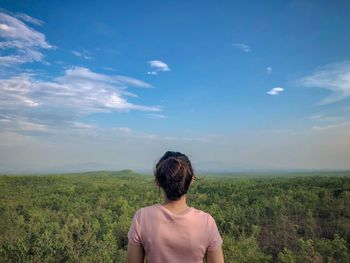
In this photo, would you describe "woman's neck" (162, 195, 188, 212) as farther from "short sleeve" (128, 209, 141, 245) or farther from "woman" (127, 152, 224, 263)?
"short sleeve" (128, 209, 141, 245)

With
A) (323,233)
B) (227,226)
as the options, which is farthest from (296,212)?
(227,226)

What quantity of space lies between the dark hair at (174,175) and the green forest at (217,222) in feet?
1.04

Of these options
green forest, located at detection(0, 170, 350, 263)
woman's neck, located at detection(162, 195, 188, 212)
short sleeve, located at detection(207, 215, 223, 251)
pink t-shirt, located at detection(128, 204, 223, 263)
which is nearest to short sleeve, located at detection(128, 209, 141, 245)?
pink t-shirt, located at detection(128, 204, 223, 263)

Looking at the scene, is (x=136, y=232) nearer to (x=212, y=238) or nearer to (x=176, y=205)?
(x=176, y=205)

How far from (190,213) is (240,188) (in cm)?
2565

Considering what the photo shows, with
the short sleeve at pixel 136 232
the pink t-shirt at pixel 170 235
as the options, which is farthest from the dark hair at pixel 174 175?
the short sleeve at pixel 136 232

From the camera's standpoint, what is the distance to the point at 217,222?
56.8 feet

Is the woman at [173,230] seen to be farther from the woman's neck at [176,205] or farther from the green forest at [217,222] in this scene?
the green forest at [217,222]

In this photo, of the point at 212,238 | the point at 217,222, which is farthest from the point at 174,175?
the point at 217,222

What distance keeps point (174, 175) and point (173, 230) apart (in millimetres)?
308

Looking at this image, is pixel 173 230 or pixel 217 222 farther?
pixel 217 222

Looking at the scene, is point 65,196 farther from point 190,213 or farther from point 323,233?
point 190,213

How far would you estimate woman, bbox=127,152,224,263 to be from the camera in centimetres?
185

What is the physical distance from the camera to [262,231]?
622 inches
